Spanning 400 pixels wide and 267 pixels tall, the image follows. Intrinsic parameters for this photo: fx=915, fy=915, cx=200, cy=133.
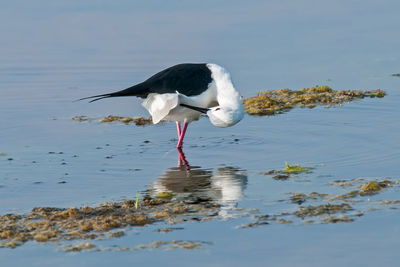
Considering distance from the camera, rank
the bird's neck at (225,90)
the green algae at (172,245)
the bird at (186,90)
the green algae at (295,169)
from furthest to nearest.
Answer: the bird at (186,90), the bird's neck at (225,90), the green algae at (295,169), the green algae at (172,245)

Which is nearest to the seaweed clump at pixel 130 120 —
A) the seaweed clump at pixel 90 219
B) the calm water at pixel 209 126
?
the calm water at pixel 209 126

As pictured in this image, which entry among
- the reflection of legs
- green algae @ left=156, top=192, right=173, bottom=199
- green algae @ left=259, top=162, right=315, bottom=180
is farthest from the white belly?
green algae @ left=156, top=192, right=173, bottom=199

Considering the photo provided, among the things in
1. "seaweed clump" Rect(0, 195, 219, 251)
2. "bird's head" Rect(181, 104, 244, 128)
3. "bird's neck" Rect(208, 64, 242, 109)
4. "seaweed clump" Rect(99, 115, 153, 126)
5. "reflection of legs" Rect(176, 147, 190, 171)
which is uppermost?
"bird's neck" Rect(208, 64, 242, 109)

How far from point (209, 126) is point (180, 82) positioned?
4.88 feet

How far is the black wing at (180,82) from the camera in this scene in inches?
361

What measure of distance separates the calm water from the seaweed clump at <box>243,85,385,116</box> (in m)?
0.27

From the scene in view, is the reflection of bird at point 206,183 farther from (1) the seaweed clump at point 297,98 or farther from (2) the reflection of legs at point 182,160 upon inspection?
(1) the seaweed clump at point 297,98

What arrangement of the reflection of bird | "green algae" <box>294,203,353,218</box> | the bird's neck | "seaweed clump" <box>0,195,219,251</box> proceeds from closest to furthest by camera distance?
"seaweed clump" <box>0,195,219,251</box>
"green algae" <box>294,203,353,218</box>
the reflection of bird
the bird's neck

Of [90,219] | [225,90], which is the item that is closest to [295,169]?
[225,90]

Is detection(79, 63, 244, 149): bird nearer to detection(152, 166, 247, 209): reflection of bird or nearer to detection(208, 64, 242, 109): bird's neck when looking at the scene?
detection(208, 64, 242, 109): bird's neck

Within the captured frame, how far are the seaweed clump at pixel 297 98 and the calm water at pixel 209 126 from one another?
0.87ft

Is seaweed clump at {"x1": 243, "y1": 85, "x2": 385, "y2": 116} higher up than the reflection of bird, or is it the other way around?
seaweed clump at {"x1": 243, "y1": 85, "x2": 385, "y2": 116}

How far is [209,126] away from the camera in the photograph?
10594 millimetres

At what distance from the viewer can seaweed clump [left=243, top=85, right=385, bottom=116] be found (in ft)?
37.2
